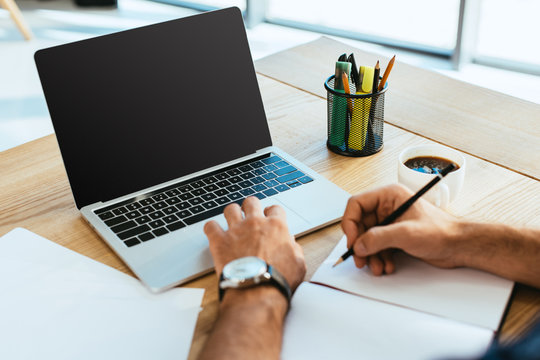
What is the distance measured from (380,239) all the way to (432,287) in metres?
0.10

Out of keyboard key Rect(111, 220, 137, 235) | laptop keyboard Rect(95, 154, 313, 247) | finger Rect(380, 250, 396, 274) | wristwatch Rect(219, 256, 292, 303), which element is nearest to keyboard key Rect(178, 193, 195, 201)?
laptop keyboard Rect(95, 154, 313, 247)

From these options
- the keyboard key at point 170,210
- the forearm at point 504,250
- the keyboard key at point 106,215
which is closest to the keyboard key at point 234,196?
the keyboard key at point 170,210

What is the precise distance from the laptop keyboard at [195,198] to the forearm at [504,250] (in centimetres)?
34

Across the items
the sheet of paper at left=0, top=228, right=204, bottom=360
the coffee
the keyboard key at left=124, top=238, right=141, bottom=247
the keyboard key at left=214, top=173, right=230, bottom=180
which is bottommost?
the sheet of paper at left=0, top=228, right=204, bottom=360

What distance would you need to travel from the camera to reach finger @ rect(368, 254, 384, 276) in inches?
31.9

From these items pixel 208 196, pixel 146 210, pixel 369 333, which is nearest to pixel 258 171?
pixel 208 196

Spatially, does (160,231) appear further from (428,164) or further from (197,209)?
(428,164)

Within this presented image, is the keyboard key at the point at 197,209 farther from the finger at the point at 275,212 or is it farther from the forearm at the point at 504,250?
the forearm at the point at 504,250

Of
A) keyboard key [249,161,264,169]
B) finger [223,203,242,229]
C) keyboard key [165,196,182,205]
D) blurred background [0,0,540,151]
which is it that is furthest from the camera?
blurred background [0,0,540,151]

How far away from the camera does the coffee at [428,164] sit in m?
0.99

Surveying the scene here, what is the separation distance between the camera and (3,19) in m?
4.91

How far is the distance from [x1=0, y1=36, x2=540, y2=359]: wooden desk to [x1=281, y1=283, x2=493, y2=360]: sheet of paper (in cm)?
8

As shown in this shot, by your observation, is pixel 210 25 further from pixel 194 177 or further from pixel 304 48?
pixel 304 48

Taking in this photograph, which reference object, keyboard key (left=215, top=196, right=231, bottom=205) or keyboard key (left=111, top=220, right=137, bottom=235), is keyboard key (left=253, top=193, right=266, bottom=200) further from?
keyboard key (left=111, top=220, right=137, bottom=235)
